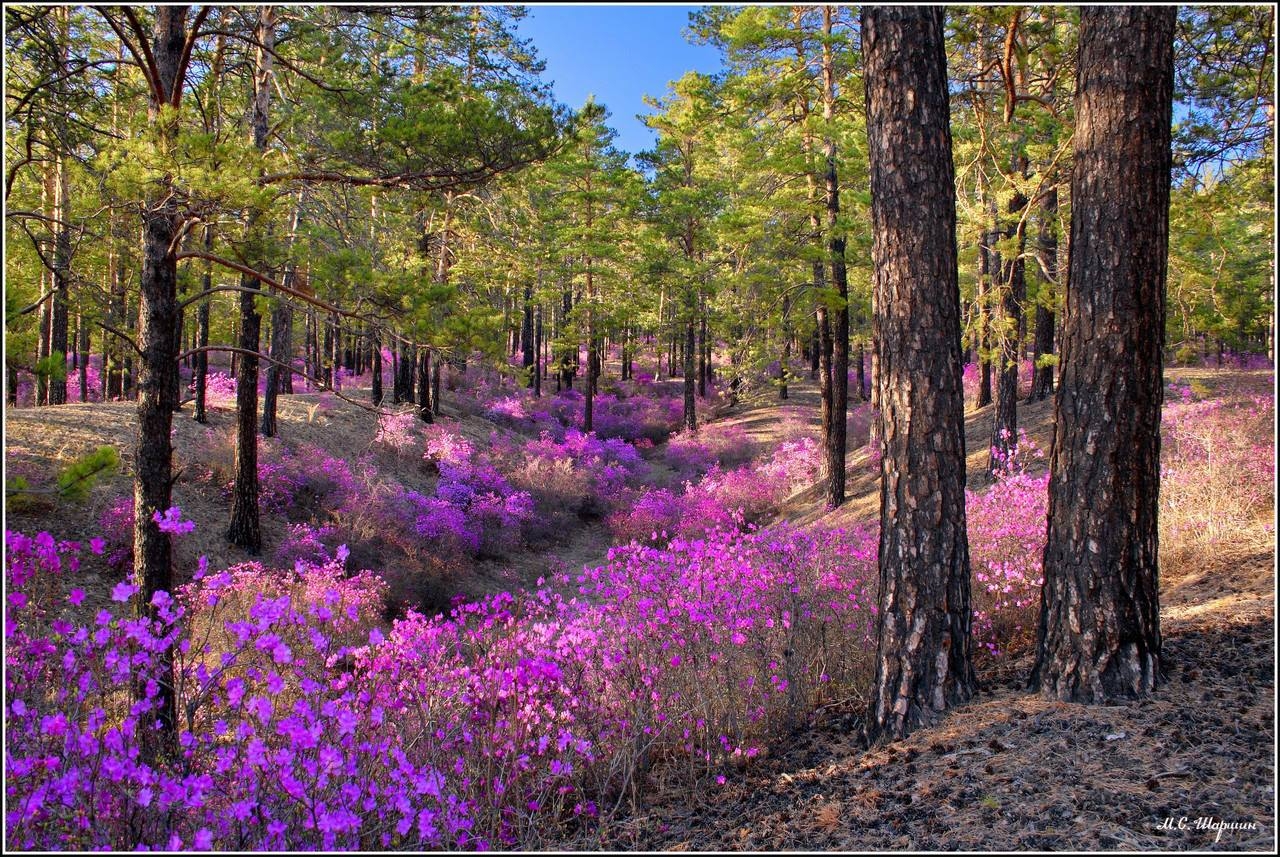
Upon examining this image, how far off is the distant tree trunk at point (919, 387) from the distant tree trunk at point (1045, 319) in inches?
321

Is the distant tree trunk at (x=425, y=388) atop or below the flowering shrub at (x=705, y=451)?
atop

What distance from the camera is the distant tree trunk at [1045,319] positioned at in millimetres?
12134

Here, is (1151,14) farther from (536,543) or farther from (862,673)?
(536,543)

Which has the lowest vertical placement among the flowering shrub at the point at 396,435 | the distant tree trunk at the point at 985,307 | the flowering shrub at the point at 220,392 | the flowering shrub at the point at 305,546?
the flowering shrub at the point at 305,546

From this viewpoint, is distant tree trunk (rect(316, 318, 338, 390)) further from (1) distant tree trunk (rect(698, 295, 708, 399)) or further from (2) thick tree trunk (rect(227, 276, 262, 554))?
(1) distant tree trunk (rect(698, 295, 708, 399))

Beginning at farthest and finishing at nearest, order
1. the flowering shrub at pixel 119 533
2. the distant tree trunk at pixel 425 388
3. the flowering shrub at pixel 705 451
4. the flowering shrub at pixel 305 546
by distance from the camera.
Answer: the flowering shrub at pixel 705 451 → the distant tree trunk at pixel 425 388 → the flowering shrub at pixel 305 546 → the flowering shrub at pixel 119 533

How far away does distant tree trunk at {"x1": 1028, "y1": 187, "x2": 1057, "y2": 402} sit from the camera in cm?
1213

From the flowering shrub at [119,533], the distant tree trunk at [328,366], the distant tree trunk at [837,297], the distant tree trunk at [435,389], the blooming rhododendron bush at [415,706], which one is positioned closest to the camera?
the blooming rhododendron bush at [415,706]

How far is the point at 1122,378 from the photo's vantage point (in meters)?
3.81

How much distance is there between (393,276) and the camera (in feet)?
18.8

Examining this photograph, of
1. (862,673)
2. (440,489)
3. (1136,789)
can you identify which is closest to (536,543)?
(440,489)

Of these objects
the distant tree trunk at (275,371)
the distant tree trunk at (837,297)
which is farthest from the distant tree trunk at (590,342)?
the distant tree trunk at (837,297)

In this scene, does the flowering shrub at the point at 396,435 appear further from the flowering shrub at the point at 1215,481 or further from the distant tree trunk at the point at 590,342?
the flowering shrub at the point at 1215,481

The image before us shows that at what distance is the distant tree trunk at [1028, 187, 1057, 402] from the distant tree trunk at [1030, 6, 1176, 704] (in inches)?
305
